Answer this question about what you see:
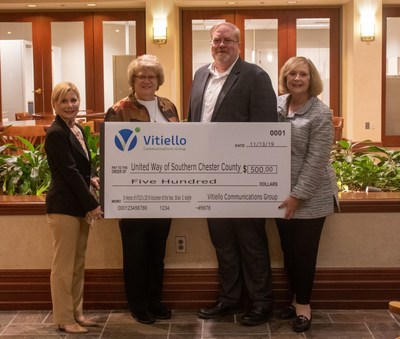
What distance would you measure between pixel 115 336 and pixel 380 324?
4.60 ft

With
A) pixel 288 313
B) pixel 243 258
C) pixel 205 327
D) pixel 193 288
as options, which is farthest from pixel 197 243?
pixel 288 313

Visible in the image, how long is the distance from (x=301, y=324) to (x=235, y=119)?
1.12 meters

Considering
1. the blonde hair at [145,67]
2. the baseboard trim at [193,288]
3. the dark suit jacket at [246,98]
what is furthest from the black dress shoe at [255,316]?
the blonde hair at [145,67]

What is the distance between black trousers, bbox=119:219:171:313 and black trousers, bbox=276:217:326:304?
2.08 ft

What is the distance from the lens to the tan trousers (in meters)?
3.31

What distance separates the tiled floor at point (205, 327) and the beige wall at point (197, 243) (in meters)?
0.28

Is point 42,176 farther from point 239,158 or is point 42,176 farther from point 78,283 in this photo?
point 239,158

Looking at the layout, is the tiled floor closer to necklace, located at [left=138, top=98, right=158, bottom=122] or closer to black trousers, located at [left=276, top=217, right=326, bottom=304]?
black trousers, located at [left=276, top=217, right=326, bottom=304]

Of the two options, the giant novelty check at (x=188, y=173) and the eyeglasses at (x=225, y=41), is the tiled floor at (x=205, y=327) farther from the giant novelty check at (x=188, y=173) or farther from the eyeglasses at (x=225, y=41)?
the eyeglasses at (x=225, y=41)

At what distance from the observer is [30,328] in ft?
11.7

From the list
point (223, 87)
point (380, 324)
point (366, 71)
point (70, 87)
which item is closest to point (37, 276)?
point (70, 87)

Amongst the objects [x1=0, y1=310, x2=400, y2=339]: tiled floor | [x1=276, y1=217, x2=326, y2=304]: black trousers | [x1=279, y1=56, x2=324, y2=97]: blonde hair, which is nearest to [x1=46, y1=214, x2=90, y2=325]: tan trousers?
[x1=0, y1=310, x2=400, y2=339]: tiled floor

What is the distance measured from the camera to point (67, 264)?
132 inches

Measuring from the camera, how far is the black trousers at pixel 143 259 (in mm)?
3494
